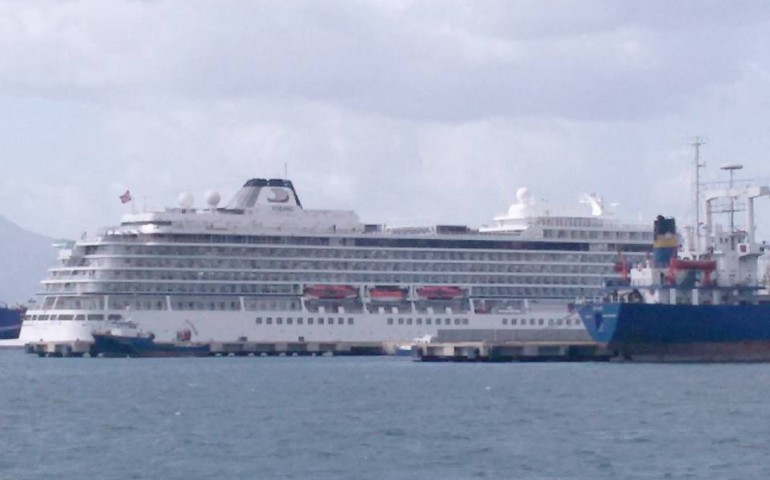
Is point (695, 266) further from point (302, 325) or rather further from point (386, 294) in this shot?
point (302, 325)

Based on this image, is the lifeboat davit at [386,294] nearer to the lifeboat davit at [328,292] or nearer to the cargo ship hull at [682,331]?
the lifeboat davit at [328,292]

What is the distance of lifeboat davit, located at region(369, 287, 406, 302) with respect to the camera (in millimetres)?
107875

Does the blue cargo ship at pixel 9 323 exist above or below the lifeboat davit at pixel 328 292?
below

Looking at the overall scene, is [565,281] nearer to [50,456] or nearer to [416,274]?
[416,274]

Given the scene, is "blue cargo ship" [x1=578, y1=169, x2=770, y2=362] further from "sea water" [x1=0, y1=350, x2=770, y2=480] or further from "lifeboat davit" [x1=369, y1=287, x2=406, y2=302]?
"lifeboat davit" [x1=369, y1=287, x2=406, y2=302]

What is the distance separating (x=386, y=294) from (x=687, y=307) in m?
26.3

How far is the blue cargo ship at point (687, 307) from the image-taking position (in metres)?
85.4

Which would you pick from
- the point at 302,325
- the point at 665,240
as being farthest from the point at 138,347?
the point at 665,240

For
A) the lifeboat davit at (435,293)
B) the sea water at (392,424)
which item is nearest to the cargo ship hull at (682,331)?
the sea water at (392,424)

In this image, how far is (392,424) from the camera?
2056 inches

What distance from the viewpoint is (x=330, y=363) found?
3681 inches

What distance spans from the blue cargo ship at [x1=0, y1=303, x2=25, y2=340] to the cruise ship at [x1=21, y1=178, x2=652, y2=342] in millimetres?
35724

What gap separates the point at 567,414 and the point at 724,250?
36.0 m

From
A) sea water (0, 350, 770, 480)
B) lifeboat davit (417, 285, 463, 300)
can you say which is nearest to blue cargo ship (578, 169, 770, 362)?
sea water (0, 350, 770, 480)
